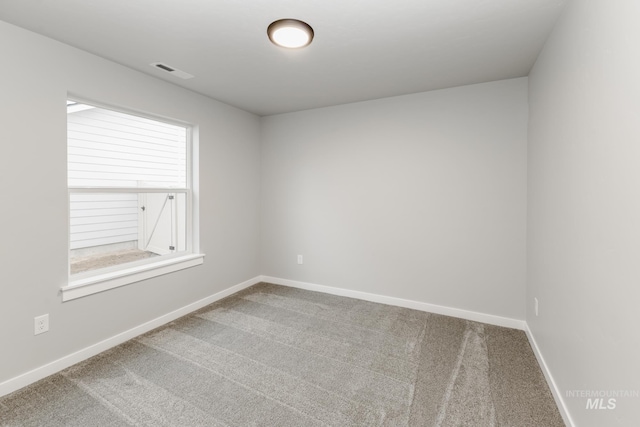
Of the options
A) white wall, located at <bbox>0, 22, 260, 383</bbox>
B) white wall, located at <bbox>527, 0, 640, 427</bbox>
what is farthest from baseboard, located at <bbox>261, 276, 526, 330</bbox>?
white wall, located at <bbox>0, 22, 260, 383</bbox>

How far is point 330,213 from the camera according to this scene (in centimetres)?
381

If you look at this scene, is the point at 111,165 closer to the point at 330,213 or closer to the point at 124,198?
the point at 124,198

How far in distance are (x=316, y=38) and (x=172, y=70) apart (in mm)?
1393

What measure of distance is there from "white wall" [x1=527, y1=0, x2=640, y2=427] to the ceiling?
0.40 m

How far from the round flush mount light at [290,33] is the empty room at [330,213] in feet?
0.04

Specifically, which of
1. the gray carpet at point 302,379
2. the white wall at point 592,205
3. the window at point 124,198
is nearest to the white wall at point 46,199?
the window at point 124,198

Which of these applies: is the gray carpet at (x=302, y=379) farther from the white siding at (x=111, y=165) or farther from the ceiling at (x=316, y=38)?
the ceiling at (x=316, y=38)

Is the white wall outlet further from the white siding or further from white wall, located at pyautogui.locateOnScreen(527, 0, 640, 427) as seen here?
white wall, located at pyautogui.locateOnScreen(527, 0, 640, 427)

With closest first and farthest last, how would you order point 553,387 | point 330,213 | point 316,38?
point 553,387, point 316,38, point 330,213

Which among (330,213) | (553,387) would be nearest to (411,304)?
(330,213)

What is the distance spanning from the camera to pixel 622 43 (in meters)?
1.16

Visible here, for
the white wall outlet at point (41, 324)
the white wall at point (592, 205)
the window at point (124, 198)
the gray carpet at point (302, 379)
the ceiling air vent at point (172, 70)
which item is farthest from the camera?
the ceiling air vent at point (172, 70)

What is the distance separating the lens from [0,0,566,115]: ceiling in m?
1.77

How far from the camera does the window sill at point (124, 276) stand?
2.30 m
